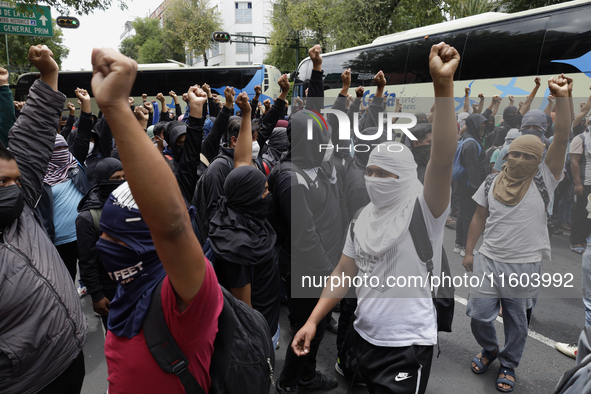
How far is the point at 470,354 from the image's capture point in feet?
10.7

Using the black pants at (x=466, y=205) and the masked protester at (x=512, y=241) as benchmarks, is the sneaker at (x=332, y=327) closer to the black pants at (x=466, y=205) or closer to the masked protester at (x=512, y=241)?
the masked protester at (x=512, y=241)

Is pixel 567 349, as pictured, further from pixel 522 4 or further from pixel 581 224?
pixel 522 4

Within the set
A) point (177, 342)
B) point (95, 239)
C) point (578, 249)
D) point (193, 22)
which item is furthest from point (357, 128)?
point (193, 22)

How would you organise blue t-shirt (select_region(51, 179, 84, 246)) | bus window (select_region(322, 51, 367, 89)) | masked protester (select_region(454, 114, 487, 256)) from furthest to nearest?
bus window (select_region(322, 51, 367, 89))
masked protester (select_region(454, 114, 487, 256))
blue t-shirt (select_region(51, 179, 84, 246))

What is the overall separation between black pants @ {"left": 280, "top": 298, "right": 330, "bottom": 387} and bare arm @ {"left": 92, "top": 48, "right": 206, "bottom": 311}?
1745mm

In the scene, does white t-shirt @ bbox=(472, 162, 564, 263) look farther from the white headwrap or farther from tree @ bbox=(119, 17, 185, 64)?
tree @ bbox=(119, 17, 185, 64)

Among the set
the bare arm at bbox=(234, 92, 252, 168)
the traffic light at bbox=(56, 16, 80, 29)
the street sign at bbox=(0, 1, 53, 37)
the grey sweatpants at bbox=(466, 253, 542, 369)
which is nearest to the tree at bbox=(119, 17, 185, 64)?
the traffic light at bbox=(56, 16, 80, 29)

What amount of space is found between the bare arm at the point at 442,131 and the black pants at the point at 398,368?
0.60m

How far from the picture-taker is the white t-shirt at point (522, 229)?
102 inches

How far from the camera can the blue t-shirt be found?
129 inches

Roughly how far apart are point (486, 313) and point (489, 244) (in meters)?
Result: 0.49

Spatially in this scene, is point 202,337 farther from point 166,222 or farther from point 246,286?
point 246,286

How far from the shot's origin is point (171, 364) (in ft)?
3.89

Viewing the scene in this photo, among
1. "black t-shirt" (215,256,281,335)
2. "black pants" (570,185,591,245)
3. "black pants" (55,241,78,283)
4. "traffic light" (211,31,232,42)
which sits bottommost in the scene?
"black pants" (570,185,591,245)
